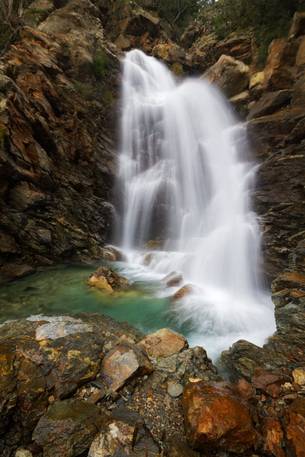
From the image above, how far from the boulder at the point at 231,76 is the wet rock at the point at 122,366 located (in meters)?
19.5

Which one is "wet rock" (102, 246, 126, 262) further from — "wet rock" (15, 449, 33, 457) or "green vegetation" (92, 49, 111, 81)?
"green vegetation" (92, 49, 111, 81)

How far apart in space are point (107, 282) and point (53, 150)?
23.5 feet

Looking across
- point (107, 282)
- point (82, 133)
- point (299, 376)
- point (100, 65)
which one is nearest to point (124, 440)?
point (299, 376)

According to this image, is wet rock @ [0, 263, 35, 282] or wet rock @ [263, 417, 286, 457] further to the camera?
wet rock @ [0, 263, 35, 282]

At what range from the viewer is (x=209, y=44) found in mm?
21828

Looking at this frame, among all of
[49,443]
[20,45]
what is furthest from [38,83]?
[49,443]

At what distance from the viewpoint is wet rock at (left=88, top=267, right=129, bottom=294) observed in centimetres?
789

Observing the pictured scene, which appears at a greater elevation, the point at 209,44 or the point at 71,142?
the point at 209,44

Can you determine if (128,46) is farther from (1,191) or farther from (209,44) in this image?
(1,191)

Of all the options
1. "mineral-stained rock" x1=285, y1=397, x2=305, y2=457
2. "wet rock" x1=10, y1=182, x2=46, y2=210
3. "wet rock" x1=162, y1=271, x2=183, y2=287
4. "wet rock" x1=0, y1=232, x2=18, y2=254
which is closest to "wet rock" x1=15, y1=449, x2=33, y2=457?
"mineral-stained rock" x1=285, y1=397, x2=305, y2=457

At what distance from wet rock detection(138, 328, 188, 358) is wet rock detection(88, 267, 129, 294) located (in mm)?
3767

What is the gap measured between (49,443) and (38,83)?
13.6m

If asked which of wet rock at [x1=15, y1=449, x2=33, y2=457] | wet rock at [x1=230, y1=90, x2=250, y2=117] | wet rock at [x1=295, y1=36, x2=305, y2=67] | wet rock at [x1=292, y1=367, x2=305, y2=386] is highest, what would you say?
wet rock at [x1=295, y1=36, x2=305, y2=67]

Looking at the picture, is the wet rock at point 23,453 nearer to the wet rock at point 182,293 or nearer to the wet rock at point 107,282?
the wet rock at point 107,282
